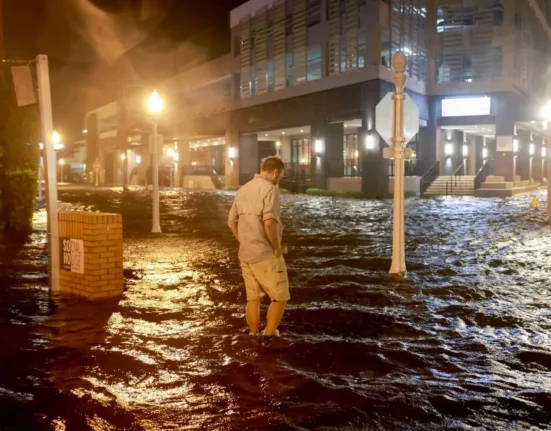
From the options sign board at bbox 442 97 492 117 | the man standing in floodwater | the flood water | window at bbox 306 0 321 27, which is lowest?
the flood water

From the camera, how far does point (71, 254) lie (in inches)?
324

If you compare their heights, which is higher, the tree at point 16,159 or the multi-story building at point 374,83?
the multi-story building at point 374,83

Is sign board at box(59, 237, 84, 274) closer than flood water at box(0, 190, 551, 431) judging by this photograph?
No

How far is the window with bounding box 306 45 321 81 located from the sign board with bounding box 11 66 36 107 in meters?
33.1

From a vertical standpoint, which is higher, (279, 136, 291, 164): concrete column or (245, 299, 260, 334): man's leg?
(279, 136, 291, 164): concrete column

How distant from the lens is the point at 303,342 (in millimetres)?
6059

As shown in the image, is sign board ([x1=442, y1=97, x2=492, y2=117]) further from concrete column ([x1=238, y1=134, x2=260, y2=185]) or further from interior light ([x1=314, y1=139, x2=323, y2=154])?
concrete column ([x1=238, y1=134, x2=260, y2=185])

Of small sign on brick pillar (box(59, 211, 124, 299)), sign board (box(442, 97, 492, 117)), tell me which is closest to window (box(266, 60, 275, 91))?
sign board (box(442, 97, 492, 117))

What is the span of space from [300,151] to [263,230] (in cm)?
4288

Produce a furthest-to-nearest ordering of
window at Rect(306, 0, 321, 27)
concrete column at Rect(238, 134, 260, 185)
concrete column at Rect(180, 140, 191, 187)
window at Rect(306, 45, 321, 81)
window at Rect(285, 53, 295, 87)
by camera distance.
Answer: concrete column at Rect(180, 140, 191, 187) < concrete column at Rect(238, 134, 260, 185) < window at Rect(285, 53, 295, 87) < window at Rect(306, 45, 321, 81) < window at Rect(306, 0, 321, 27)

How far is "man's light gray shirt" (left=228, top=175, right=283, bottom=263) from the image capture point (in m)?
5.59

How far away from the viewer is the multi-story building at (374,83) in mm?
36125

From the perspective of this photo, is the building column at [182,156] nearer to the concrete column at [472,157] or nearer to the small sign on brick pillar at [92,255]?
the concrete column at [472,157]

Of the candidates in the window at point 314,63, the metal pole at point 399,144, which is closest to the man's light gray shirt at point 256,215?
the metal pole at point 399,144
